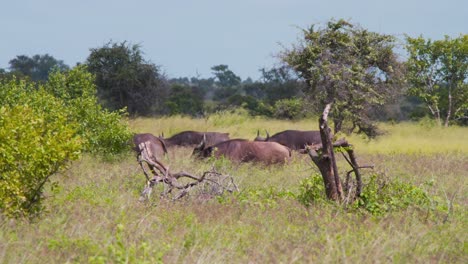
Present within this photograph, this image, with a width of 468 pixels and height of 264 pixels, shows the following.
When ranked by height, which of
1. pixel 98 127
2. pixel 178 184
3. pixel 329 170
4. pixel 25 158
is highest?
pixel 25 158

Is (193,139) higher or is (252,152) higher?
(252,152)

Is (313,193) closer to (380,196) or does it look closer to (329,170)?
(329,170)

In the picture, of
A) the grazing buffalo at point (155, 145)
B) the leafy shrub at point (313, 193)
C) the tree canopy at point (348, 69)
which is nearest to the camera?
the leafy shrub at point (313, 193)

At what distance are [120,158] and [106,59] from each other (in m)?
22.1

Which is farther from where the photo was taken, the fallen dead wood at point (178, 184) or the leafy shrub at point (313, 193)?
the fallen dead wood at point (178, 184)

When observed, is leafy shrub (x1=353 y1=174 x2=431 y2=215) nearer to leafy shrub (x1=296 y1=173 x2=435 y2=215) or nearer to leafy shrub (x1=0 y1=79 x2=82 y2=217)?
leafy shrub (x1=296 y1=173 x2=435 y2=215)

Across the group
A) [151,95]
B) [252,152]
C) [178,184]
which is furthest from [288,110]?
[178,184]

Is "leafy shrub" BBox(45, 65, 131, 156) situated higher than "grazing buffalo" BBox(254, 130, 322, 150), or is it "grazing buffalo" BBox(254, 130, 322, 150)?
"leafy shrub" BBox(45, 65, 131, 156)

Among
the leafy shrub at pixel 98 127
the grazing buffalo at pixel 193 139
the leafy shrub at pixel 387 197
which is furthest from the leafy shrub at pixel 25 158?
the grazing buffalo at pixel 193 139

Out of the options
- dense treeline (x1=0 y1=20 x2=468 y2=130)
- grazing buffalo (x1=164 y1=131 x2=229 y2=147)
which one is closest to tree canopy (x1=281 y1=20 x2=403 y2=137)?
dense treeline (x1=0 y1=20 x2=468 y2=130)

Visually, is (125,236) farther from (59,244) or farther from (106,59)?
(106,59)

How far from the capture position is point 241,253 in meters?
6.65

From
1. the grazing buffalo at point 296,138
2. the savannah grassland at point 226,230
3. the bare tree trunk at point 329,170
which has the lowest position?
the grazing buffalo at point 296,138

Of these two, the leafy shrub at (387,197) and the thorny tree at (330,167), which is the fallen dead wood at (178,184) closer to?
the thorny tree at (330,167)
